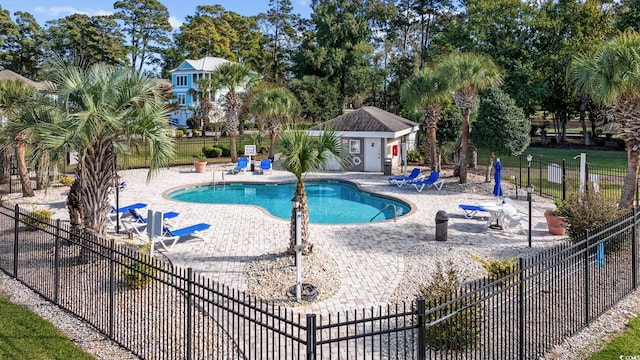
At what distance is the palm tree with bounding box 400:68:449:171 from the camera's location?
24.2 metres

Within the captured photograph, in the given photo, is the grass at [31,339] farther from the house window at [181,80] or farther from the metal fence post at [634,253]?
the house window at [181,80]

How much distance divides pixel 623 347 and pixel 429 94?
18.5 metres

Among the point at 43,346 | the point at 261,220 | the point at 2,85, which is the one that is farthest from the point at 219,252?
the point at 2,85

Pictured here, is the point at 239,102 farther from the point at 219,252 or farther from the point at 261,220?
the point at 219,252

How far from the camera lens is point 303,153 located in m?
10.8

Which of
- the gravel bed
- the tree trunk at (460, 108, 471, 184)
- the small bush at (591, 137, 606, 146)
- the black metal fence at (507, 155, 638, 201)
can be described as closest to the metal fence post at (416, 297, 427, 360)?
the gravel bed

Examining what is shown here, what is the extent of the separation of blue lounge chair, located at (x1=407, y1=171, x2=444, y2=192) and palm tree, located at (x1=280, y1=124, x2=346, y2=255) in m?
11.0

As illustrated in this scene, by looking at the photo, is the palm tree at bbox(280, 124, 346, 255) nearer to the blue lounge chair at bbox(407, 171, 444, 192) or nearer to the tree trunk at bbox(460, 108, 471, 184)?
the blue lounge chair at bbox(407, 171, 444, 192)

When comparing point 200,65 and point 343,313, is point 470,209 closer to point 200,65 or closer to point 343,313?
point 343,313

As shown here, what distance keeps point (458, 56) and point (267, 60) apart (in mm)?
48008

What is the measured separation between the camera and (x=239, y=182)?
25.5m

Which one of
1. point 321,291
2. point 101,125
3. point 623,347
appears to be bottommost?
point 623,347

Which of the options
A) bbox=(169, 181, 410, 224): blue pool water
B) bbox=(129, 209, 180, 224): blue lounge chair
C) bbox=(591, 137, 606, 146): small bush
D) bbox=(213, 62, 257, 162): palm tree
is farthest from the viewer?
bbox=(591, 137, 606, 146): small bush

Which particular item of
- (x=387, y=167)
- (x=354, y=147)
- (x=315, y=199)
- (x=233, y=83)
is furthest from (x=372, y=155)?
(x=233, y=83)
